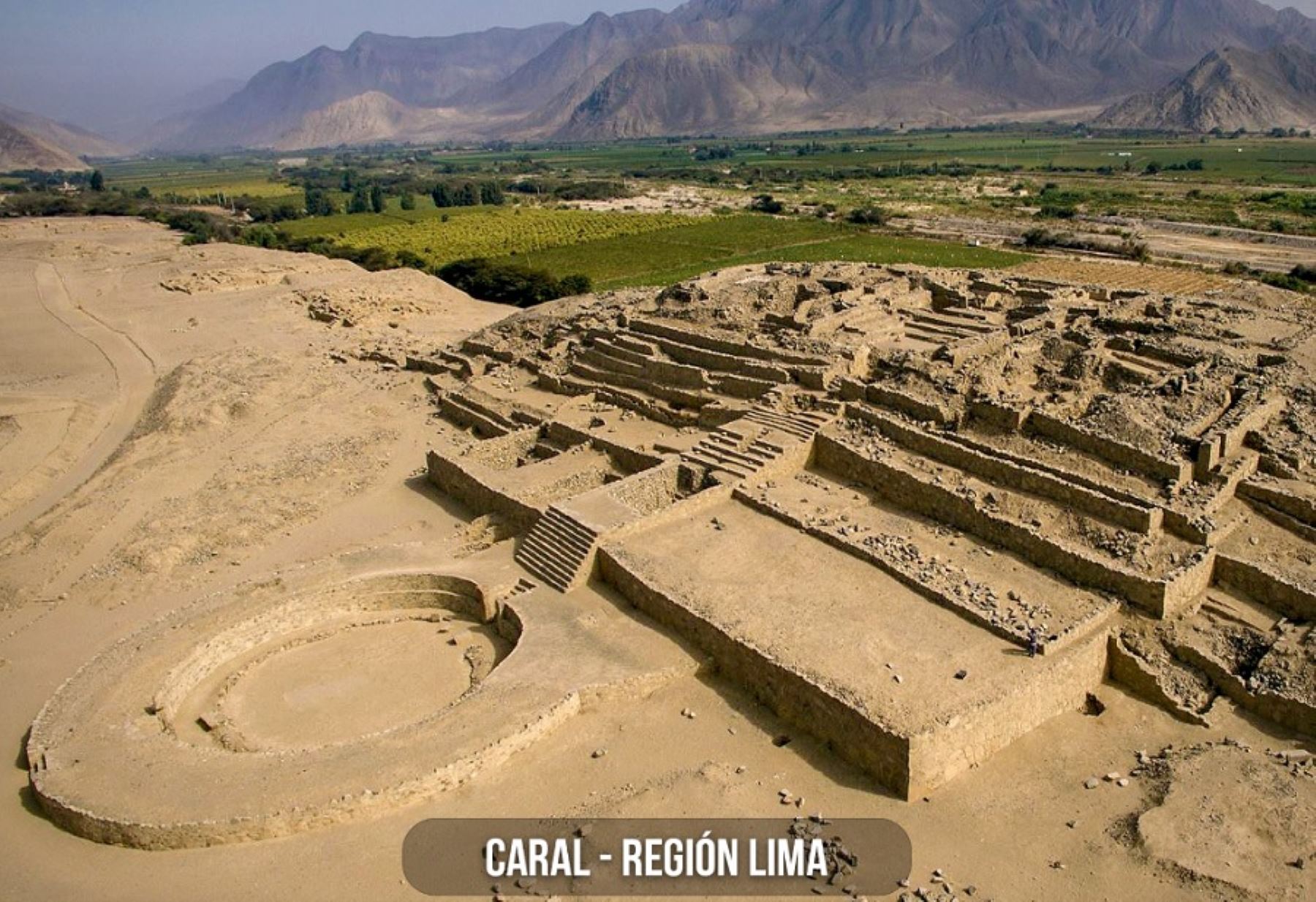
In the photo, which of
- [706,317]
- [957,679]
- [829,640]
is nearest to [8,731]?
[829,640]

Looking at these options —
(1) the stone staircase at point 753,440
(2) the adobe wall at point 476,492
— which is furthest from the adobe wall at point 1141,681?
(2) the adobe wall at point 476,492

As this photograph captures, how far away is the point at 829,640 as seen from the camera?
1619cm

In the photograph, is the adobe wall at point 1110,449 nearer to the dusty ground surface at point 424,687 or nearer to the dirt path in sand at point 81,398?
the dusty ground surface at point 424,687

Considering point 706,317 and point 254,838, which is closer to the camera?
point 254,838

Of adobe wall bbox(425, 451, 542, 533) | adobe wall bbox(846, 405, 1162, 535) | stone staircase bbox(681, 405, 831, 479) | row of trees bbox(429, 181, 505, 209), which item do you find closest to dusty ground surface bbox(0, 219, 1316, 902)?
adobe wall bbox(425, 451, 542, 533)

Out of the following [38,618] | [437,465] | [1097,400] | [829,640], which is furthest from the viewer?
[437,465]

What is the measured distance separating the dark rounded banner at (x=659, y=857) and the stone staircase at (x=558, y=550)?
6558 mm

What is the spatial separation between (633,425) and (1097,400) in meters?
12.7

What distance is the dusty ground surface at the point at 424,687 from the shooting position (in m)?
12.8

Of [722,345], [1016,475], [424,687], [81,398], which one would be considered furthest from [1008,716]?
A: [81,398]

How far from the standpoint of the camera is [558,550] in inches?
793

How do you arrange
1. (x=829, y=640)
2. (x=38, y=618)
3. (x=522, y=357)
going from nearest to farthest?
(x=829, y=640), (x=38, y=618), (x=522, y=357)

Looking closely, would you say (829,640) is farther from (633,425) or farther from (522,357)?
(522,357)

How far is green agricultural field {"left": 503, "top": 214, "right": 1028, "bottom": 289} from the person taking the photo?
61.3 m
